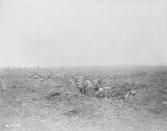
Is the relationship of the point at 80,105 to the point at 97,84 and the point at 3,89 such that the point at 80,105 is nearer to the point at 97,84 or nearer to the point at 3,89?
the point at 97,84

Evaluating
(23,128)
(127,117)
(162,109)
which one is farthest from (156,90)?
(23,128)

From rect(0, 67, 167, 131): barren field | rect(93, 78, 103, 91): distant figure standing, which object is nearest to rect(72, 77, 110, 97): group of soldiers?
rect(93, 78, 103, 91): distant figure standing

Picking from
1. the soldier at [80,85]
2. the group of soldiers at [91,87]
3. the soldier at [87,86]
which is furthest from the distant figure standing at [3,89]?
the soldier at [87,86]

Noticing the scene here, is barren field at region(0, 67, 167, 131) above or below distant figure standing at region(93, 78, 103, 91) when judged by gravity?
below

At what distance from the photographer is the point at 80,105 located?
10.1 meters

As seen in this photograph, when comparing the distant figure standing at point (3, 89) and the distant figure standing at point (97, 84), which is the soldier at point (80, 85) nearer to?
the distant figure standing at point (97, 84)

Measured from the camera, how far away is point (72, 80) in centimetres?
1289

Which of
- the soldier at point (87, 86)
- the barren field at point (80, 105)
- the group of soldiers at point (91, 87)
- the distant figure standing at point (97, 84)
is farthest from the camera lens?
the distant figure standing at point (97, 84)

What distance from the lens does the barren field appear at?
8367mm

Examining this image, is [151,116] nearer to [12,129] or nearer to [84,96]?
[84,96]

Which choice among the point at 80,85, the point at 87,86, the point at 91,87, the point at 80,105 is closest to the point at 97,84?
the point at 91,87

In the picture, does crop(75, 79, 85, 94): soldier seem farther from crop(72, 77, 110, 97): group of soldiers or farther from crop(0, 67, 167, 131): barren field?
crop(0, 67, 167, 131): barren field

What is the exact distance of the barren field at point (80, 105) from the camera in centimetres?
837

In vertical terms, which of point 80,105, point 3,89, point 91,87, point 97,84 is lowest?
point 80,105
